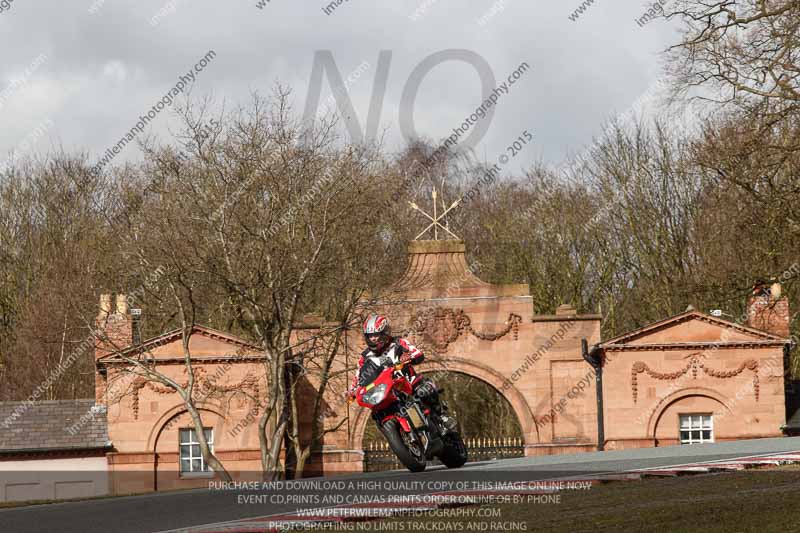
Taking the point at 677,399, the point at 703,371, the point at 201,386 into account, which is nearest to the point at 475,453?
the point at 677,399

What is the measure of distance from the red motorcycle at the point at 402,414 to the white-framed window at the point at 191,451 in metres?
22.5

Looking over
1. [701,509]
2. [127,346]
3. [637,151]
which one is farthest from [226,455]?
[701,509]

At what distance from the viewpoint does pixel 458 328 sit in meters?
42.3

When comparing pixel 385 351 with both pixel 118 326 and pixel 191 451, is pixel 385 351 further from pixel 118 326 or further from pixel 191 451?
pixel 191 451

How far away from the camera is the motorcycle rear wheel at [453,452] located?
2116 cm

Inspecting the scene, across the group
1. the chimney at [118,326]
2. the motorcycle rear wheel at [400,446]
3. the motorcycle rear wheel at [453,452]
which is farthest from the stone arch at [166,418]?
the motorcycle rear wheel at [400,446]

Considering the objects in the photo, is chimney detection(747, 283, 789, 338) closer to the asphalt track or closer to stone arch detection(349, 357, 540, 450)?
stone arch detection(349, 357, 540, 450)

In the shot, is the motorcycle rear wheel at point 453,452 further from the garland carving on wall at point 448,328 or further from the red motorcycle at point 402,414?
the garland carving on wall at point 448,328

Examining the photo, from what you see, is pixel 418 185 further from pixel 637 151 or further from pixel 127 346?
pixel 127 346

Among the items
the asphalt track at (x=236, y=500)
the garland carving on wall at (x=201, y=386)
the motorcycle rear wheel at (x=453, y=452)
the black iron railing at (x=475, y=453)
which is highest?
the garland carving on wall at (x=201, y=386)

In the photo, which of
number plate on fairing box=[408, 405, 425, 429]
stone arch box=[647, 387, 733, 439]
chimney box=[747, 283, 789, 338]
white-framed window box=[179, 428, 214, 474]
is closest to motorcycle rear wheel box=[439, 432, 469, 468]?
number plate on fairing box=[408, 405, 425, 429]

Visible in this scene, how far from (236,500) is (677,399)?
26.7m

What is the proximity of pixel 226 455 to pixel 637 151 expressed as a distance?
23.3 m

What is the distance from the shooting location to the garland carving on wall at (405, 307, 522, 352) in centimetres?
4196
